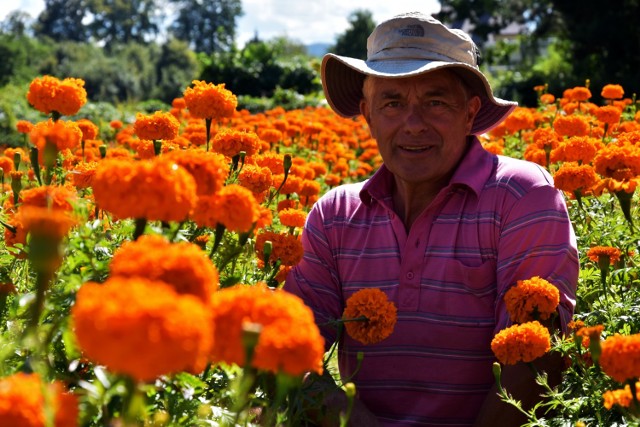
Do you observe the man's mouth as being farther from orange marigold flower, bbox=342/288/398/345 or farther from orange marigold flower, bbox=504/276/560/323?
orange marigold flower, bbox=342/288/398/345

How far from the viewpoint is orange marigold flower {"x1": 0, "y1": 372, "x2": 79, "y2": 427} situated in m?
0.96

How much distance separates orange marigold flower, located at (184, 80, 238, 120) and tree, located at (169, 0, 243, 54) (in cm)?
8672

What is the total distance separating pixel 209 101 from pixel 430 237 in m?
0.84

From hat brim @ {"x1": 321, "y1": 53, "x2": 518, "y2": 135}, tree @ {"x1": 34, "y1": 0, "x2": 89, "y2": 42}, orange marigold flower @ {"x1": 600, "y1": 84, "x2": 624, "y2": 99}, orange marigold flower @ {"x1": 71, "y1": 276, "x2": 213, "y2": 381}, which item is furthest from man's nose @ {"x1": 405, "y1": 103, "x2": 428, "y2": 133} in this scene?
tree @ {"x1": 34, "y1": 0, "x2": 89, "y2": 42}

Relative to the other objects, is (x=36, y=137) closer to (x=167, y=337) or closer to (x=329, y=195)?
(x=167, y=337)

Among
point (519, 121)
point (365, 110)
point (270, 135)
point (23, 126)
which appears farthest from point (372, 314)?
point (519, 121)

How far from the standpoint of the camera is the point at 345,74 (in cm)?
325

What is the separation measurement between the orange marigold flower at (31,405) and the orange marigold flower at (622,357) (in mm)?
887

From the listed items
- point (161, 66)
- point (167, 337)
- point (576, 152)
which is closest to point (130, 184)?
point (167, 337)

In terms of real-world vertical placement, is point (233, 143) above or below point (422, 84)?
below

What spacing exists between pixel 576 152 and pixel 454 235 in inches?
33.8

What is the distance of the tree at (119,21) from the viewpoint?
8050cm

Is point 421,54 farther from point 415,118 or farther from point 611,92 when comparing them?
point 611,92

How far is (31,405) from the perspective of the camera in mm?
974
